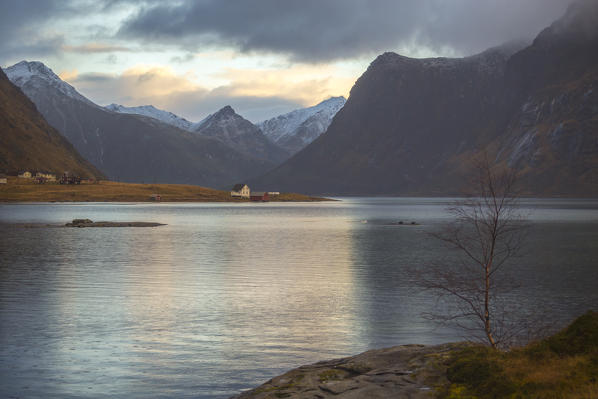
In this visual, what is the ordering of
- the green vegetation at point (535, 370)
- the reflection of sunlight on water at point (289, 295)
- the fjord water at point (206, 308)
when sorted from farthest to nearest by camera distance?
the reflection of sunlight on water at point (289, 295) → the fjord water at point (206, 308) → the green vegetation at point (535, 370)

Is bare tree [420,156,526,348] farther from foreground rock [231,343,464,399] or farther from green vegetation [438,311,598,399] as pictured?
green vegetation [438,311,598,399]

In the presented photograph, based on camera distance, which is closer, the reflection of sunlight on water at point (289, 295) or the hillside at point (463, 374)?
the hillside at point (463, 374)

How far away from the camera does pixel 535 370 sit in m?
17.9

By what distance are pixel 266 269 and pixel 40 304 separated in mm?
26320

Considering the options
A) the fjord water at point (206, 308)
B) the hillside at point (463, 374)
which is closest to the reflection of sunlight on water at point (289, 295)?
the fjord water at point (206, 308)

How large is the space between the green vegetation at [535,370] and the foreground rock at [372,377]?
82cm

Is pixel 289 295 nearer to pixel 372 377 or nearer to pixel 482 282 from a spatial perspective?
pixel 482 282

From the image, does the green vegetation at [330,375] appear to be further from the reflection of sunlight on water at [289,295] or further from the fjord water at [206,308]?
the reflection of sunlight on water at [289,295]

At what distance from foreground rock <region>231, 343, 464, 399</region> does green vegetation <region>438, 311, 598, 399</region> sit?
820mm

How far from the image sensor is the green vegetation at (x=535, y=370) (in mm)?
16297

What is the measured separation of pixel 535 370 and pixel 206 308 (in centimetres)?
2761

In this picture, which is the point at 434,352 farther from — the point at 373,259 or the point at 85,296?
the point at 373,259

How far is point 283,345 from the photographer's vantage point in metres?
31.8

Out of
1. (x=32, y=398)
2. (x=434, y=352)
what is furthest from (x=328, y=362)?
(x=32, y=398)
